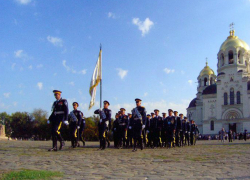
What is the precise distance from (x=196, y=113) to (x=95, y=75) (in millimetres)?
56256

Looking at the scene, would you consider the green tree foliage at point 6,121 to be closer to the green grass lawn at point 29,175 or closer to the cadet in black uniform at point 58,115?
the cadet in black uniform at point 58,115

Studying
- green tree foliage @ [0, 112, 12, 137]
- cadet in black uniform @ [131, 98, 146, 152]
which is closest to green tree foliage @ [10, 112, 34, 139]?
green tree foliage @ [0, 112, 12, 137]

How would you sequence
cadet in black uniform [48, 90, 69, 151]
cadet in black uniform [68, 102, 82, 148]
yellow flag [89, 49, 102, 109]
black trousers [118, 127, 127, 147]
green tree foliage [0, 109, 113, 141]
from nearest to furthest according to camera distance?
cadet in black uniform [48, 90, 69, 151]
cadet in black uniform [68, 102, 82, 148]
black trousers [118, 127, 127, 147]
yellow flag [89, 49, 102, 109]
green tree foliage [0, 109, 113, 141]

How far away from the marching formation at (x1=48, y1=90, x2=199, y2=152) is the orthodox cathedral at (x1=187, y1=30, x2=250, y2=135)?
4127cm

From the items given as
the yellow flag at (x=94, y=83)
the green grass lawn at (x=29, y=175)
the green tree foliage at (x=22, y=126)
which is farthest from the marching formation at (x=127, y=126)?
the green tree foliage at (x=22, y=126)

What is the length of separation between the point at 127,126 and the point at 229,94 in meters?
49.9

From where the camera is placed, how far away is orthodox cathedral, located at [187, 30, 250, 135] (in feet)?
187

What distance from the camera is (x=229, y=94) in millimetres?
59469

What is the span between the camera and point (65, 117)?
10.9 metres

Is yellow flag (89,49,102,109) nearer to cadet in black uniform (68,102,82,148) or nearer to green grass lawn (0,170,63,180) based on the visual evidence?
cadet in black uniform (68,102,82,148)

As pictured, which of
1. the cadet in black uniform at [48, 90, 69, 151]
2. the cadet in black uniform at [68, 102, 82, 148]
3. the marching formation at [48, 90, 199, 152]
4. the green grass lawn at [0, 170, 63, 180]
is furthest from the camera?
the cadet in black uniform at [68, 102, 82, 148]

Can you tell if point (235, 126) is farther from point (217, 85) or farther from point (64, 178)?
point (64, 178)

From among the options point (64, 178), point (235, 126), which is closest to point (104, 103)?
point (64, 178)

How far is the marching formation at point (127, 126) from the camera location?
11016mm
